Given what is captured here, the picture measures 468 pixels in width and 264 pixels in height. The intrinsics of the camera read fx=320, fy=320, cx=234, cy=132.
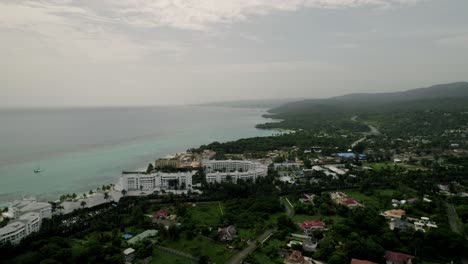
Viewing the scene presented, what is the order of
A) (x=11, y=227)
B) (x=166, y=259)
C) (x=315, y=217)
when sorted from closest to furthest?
(x=166, y=259)
(x=11, y=227)
(x=315, y=217)

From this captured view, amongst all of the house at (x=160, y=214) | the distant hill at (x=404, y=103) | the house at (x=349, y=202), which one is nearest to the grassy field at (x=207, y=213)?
the house at (x=160, y=214)

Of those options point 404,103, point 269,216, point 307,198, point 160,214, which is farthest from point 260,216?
point 404,103

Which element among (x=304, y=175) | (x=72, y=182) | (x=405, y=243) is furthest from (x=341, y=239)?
(x=72, y=182)

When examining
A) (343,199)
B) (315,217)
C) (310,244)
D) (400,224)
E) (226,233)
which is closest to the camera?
(310,244)

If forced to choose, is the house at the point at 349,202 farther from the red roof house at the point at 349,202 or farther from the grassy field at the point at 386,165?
the grassy field at the point at 386,165

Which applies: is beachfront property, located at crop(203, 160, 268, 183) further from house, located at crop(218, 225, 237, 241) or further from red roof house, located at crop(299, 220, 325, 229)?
house, located at crop(218, 225, 237, 241)

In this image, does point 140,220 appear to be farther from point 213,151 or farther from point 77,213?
point 213,151

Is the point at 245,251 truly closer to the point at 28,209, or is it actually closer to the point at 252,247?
the point at 252,247
